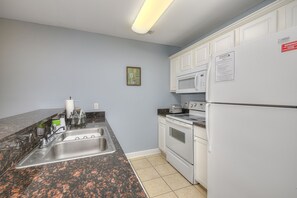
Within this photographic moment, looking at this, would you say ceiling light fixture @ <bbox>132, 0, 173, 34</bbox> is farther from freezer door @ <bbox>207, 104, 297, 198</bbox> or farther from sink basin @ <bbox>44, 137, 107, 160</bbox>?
sink basin @ <bbox>44, 137, 107, 160</bbox>

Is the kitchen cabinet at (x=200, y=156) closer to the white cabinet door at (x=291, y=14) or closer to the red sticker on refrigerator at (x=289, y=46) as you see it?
the red sticker on refrigerator at (x=289, y=46)

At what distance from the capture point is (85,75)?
2387 mm

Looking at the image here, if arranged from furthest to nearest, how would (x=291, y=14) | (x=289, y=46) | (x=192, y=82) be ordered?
(x=192, y=82), (x=291, y=14), (x=289, y=46)

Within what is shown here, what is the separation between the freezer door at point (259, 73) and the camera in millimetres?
875

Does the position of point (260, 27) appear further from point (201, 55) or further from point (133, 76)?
point (133, 76)

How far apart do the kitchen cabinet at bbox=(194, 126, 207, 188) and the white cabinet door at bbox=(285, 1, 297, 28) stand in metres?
1.30

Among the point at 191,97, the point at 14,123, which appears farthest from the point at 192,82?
the point at 14,123

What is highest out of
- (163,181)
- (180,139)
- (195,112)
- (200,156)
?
(195,112)

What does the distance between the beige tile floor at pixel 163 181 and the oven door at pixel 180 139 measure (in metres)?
0.34

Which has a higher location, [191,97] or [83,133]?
[191,97]

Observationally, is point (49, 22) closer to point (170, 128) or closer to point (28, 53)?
point (28, 53)

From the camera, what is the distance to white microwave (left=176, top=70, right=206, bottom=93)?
2.04 m

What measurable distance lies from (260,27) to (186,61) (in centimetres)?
119

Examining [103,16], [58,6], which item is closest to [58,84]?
[58,6]
